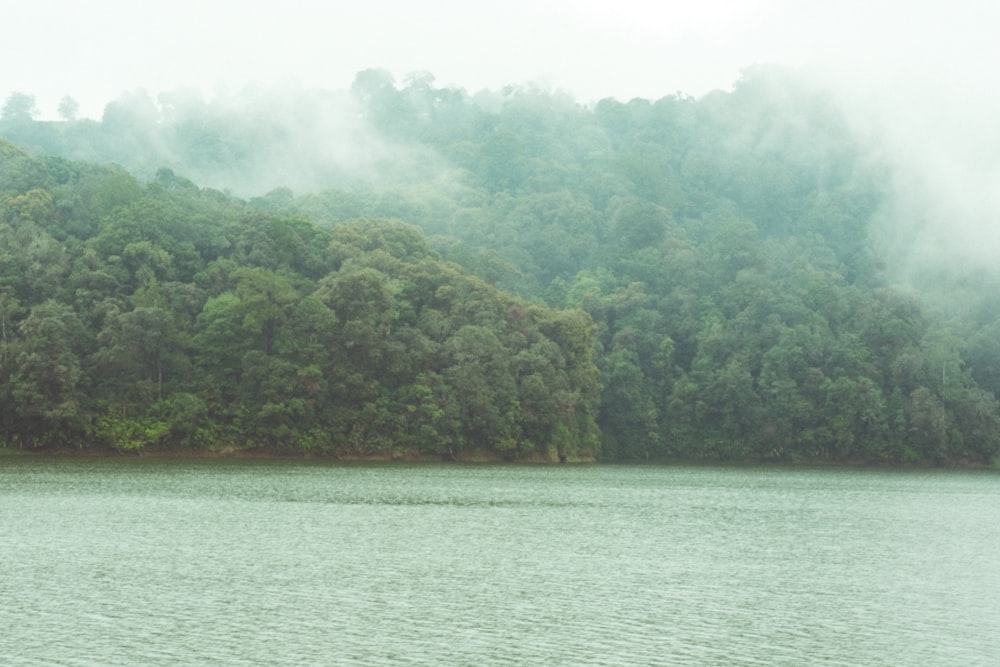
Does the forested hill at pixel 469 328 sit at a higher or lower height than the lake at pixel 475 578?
higher

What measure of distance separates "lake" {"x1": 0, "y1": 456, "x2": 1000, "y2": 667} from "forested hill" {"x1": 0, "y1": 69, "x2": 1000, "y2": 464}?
22308 mm

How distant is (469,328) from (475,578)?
5633cm

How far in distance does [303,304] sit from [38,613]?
5718cm

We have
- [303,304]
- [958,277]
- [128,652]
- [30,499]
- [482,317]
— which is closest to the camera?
[128,652]

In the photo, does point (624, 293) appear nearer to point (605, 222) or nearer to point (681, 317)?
point (681, 317)

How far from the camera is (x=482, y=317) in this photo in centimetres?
8812

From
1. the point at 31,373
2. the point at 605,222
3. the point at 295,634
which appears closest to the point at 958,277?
the point at 605,222

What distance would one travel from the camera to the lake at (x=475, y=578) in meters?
22.3

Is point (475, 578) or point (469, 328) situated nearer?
point (475, 578)

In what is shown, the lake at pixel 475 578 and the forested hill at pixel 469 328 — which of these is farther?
the forested hill at pixel 469 328

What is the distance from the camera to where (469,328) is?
282 feet

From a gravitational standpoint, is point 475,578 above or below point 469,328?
below

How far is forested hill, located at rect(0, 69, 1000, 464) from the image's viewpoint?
7725cm

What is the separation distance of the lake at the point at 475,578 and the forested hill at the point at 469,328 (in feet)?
73.2
